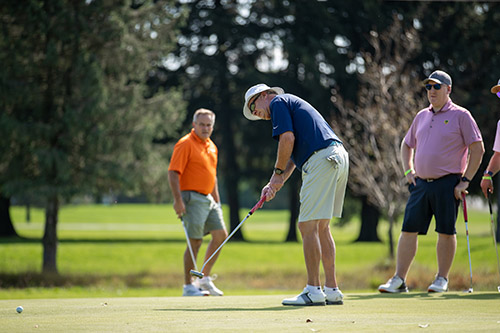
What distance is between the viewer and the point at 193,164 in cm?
938

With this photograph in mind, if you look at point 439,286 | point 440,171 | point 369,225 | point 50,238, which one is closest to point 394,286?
point 439,286

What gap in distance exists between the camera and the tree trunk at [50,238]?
60.5ft

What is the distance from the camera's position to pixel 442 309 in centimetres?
590

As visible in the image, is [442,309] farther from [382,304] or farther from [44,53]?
[44,53]

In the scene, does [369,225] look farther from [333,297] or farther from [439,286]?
[333,297]

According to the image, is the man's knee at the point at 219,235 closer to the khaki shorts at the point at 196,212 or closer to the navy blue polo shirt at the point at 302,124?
the khaki shorts at the point at 196,212

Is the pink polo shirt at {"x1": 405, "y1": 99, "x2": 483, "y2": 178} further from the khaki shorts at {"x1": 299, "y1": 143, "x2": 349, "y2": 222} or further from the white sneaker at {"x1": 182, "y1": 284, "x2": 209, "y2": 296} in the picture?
the white sneaker at {"x1": 182, "y1": 284, "x2": 209, "y2": 296}

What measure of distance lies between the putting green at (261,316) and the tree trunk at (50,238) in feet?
38.4

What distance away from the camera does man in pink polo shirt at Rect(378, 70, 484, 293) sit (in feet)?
25.3

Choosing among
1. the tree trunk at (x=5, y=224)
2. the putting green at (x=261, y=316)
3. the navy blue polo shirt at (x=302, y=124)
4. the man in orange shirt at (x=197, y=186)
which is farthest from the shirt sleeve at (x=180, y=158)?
the tree trunk at (x=5, y=224)

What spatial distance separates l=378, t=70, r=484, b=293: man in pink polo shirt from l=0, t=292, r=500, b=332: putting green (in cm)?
85

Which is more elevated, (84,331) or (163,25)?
(163,25)

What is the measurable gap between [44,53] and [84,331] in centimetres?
1419

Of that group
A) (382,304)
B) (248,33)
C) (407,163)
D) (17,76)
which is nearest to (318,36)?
(248,33)
